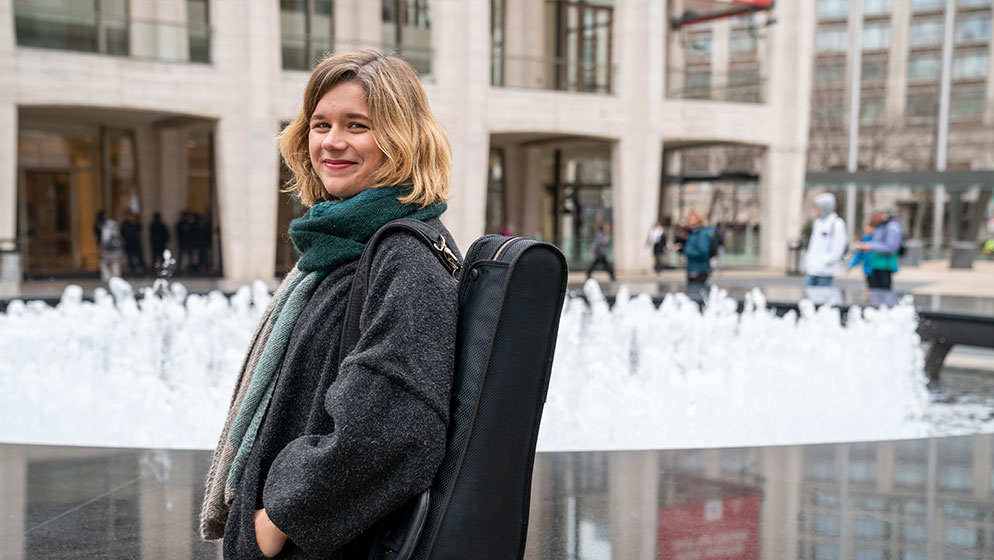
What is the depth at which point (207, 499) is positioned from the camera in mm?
1941

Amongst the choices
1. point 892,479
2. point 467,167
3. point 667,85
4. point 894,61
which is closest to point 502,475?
point 892,479

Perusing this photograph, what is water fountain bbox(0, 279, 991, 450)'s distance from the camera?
6.57 metres

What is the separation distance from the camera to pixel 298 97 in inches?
803

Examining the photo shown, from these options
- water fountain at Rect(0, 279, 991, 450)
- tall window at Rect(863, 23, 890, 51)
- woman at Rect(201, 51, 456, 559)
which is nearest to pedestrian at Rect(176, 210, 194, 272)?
water fountain at Rect(0, 279, 991, 450)

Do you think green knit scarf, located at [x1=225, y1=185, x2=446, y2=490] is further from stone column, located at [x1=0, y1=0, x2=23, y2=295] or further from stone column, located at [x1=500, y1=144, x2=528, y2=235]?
stone column, located at [x1=500, y1=144, x2=528, y2=235]

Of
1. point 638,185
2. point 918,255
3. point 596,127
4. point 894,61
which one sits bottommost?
point 918,255

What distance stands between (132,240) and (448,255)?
912 inches

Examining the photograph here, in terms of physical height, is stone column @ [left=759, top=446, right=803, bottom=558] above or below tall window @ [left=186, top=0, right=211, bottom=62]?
below

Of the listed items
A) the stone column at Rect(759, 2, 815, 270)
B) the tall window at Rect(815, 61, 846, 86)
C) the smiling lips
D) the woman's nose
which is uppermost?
the tall window at Rect(815, 61, 846, 86)

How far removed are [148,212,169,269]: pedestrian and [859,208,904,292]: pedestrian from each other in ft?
59.3

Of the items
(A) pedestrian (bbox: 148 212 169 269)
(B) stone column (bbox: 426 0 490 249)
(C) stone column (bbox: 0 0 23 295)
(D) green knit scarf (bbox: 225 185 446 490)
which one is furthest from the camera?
(A) pedestrian (bbox: 148 212 169 269)

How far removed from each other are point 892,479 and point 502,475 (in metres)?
3.81

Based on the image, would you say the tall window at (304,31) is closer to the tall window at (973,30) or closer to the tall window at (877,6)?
the tall window at (877,6)

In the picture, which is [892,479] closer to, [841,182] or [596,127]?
[596,127]
